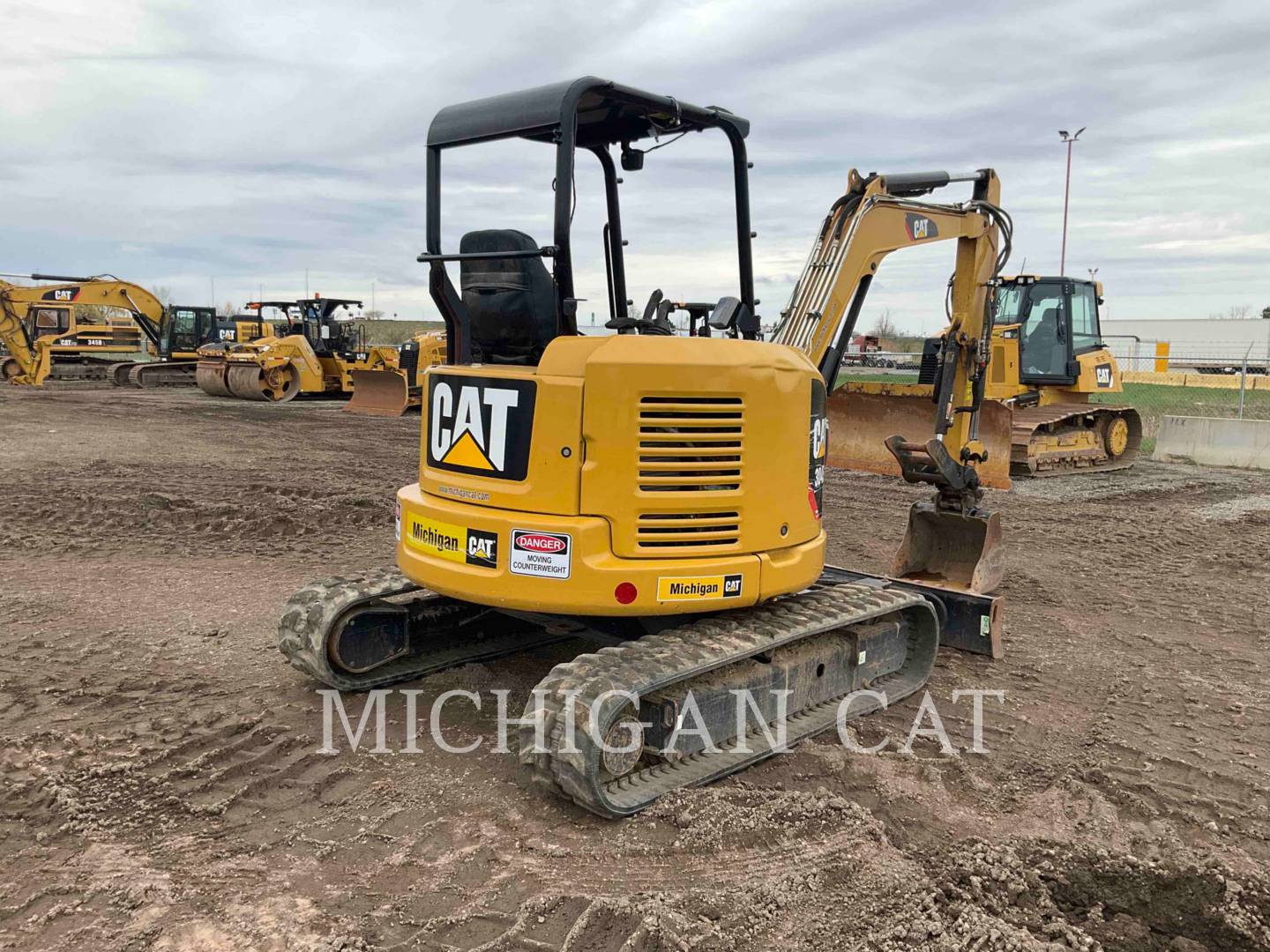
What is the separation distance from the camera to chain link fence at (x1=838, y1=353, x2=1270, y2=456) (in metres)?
21.3

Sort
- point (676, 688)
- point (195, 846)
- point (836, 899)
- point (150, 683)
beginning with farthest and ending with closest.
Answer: point (150, 683), point (676, 688), point (195, 846), point (836, 899)

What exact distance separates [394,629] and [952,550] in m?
3.67

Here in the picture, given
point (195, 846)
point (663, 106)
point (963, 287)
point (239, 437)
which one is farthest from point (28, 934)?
point (239, 437)

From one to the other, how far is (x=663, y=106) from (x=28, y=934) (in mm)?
3917

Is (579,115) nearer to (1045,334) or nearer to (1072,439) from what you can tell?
(1072,439)

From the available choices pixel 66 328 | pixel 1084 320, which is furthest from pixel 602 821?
pixel 66 328

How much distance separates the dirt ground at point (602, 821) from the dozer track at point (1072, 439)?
5.89m

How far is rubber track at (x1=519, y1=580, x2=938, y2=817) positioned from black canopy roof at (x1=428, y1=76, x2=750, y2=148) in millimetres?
2232

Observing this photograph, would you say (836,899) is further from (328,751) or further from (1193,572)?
(1193,572)

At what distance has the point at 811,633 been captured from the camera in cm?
448

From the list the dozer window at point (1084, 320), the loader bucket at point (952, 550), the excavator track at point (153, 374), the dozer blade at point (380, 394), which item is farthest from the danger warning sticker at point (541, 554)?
the excavator track at point (153, 374)

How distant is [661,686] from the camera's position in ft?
12.5

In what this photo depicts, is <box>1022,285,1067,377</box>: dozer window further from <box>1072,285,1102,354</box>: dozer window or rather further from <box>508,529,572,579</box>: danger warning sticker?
<box>508,529,572,579</box>: danger warning sticker

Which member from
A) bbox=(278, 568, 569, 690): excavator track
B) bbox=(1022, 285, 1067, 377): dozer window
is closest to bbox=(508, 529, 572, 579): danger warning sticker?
bbox=(278, 568, 569, 690): excavator track
